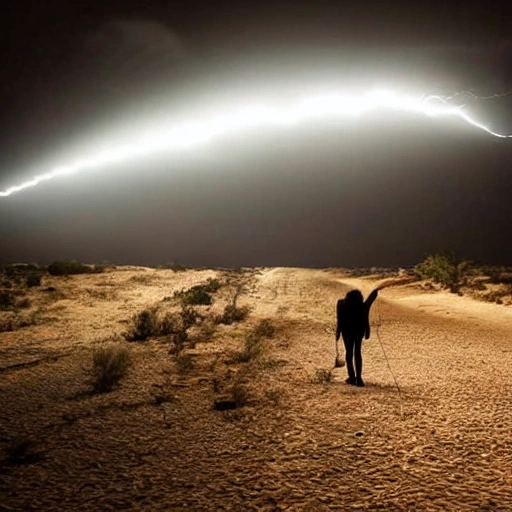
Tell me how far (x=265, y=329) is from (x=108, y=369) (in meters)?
5.77

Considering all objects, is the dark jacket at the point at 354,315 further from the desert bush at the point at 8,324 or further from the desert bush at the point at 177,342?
the desert bush at the point at 8,324

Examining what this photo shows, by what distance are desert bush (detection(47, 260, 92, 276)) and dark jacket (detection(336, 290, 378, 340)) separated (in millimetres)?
24701

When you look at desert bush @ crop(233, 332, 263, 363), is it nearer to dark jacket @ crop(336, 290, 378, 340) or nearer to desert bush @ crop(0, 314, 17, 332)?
dark jacket @ crop(336, 290, 378, 340)

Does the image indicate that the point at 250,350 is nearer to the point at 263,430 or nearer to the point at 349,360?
the point at 349,360

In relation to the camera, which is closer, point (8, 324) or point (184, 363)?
point (184, 363)

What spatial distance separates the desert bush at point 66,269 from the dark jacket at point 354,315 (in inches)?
972

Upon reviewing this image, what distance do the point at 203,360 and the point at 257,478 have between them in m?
4.98

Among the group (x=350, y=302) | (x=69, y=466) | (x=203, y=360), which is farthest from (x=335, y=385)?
(x=69, y=466)

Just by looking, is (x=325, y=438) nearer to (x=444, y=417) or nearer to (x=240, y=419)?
(x=240, y=419)

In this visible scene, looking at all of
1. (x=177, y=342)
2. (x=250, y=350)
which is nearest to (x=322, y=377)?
(x=250, y=350)

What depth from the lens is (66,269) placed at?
95.1 ft

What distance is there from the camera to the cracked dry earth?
3.87m

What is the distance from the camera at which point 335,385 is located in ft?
23.8

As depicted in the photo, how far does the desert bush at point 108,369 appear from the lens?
6931 millimetres
